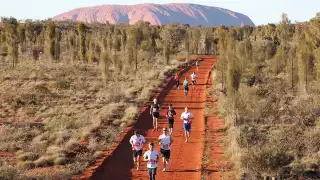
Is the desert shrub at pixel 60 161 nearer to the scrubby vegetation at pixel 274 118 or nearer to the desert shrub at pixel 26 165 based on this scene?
the desert shrub at pixel 26 165

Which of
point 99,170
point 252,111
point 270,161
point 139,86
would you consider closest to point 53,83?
point 139,86

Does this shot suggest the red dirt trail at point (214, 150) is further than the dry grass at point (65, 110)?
No

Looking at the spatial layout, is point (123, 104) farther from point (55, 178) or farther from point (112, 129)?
point (55, 178)

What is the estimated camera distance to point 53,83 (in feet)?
107

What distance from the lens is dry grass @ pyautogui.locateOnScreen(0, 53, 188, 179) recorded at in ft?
46.1

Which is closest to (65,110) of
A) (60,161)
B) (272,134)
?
(60,161)

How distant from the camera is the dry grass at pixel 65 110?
14.1 meters

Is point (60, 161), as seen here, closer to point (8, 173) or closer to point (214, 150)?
point (8, 173)

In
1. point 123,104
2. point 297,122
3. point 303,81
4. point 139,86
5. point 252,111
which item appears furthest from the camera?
point 139,86

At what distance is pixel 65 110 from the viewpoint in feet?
76.4

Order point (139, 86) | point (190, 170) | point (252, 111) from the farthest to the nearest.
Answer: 1. point (139, 86)
2. point (252, 111)
3. point (190, 170)

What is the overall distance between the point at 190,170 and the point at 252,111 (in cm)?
794

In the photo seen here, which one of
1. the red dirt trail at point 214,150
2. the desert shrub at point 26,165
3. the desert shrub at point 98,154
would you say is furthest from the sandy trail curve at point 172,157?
the desert shrub at point 26,165

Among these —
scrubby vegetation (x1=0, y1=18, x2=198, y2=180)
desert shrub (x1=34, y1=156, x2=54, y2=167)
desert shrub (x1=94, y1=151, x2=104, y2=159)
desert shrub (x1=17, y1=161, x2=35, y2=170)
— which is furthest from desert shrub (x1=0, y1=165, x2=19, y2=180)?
desert shrub (x1=94, y1=151, x2=104, y2=159)
